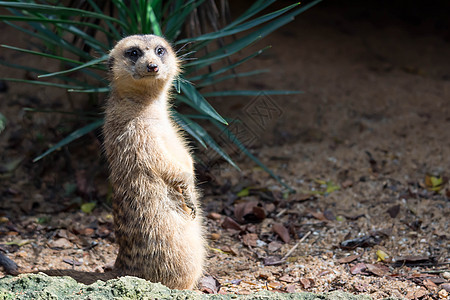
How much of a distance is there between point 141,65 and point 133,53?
0.52 ft

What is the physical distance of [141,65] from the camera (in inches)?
120

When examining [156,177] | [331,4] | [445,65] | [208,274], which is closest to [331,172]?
[208,274]

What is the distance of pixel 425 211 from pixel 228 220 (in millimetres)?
1473

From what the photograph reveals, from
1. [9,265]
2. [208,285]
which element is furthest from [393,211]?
[9,265]

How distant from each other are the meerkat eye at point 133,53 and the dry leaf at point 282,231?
5.37 ft

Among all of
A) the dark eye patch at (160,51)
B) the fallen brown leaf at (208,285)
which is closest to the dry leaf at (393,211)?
the fallen brown leaf at (208,285)

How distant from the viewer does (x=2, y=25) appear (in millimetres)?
6324

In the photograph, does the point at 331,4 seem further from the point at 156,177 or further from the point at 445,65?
the point at 156,177

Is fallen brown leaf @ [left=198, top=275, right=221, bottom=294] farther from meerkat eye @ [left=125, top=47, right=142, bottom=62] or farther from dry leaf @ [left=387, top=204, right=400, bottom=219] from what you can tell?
dry leaf @ [left=387, top=204, right=400, bottom=219]

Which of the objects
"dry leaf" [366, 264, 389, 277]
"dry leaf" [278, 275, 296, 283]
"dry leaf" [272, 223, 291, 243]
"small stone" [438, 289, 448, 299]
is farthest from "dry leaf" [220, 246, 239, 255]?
"small stone" [438, 289, 448, 299]

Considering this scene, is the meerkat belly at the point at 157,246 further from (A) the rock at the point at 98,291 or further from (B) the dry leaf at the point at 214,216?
(B) the dry leaf at the point at 214,216

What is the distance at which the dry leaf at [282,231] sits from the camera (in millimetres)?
3846

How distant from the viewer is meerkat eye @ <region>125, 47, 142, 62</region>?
314 cm

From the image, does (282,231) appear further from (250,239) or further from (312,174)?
(312,174)
